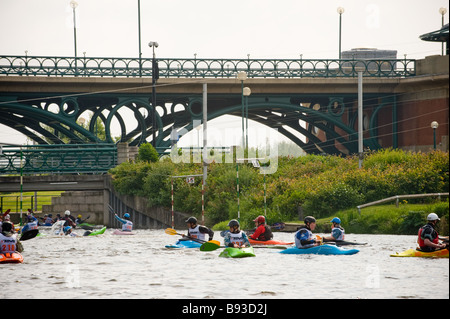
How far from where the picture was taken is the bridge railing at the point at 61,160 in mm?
51156

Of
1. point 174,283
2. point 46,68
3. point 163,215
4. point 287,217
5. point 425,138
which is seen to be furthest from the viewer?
point 425,138

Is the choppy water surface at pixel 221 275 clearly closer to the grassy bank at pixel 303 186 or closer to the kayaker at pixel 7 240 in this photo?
the kayaker at pixel 7 240

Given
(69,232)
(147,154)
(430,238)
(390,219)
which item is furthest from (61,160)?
(430,238)

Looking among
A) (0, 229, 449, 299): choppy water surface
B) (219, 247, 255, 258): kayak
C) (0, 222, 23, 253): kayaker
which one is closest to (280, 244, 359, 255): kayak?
(0, 229, 449, 299): choppy water surface

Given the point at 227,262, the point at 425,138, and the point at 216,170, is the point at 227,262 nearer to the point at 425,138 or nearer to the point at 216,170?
the point at 216,170

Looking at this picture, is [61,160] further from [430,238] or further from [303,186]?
[430,238]

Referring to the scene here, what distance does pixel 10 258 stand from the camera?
24672 millimetres

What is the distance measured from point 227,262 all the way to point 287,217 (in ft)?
47.5

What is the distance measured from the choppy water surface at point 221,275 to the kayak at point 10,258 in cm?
23

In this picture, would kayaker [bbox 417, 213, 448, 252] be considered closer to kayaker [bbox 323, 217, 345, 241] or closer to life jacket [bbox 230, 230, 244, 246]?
kayaker [bbox 323, 217, 345, 241]

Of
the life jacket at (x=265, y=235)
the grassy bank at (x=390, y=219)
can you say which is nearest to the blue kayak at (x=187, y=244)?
the life jacket at (x=265, y=235)

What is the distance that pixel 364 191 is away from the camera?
1499 inches

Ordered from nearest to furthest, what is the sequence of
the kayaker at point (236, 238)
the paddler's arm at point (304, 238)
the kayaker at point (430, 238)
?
1. the kayaker at point (430, 238)
2. the paddler's arm at point (304, 238)
3. the kayaker at point (236, 238)
